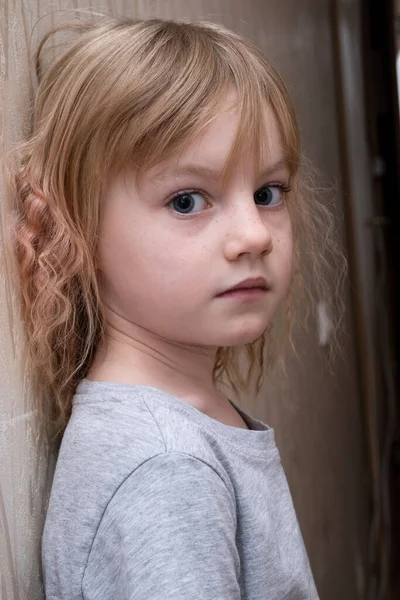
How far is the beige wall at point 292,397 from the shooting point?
0.71m

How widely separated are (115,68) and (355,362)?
5.19 feet

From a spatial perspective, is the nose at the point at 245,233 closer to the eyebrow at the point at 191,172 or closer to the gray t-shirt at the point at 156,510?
the eyebrow at the point at 191,172

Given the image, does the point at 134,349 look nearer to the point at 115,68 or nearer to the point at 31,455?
the point at 31,455

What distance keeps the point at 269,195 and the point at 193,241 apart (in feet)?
0.37

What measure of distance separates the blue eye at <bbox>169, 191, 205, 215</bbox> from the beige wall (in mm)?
140

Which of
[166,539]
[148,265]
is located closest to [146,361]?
[148,265]

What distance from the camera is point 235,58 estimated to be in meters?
0.78

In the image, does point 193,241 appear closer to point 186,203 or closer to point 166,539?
point 186,203

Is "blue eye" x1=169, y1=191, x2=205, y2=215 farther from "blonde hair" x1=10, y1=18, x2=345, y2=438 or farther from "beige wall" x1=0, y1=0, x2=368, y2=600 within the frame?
"beige wall" x1=0, y1=0, x2=368, y2=600

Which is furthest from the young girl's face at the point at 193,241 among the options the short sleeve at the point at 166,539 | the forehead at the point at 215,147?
the short sleeve at the point at 166,539

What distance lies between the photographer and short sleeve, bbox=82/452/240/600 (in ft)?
2.05

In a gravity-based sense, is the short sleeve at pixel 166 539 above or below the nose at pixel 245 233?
below

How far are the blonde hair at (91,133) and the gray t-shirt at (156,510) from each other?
0.24 feet

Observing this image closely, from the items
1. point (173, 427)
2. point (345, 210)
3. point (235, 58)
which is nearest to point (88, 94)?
point (235, 58)
